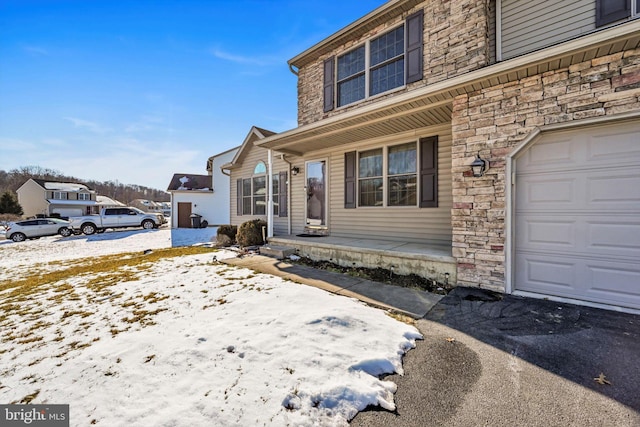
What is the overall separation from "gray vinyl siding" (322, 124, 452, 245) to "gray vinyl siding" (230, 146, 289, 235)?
125cm

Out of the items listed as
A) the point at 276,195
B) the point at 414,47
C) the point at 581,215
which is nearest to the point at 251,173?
the point at 276,195

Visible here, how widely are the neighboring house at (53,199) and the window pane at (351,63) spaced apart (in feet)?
114

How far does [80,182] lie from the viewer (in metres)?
45.8

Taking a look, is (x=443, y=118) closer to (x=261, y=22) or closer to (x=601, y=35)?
(x=601, y=35)

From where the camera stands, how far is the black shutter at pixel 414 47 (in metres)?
5.52

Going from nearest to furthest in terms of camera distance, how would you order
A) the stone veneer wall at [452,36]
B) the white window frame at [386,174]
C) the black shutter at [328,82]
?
the stone veneer wall at [452,36] → the white window frame at [386,174] → the black shutter at [328,82]

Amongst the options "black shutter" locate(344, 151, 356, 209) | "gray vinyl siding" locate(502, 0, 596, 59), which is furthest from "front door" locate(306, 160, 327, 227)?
"gray vinyl siding" locate(502, 0, 596, 59)

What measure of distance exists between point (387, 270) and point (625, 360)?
300cm

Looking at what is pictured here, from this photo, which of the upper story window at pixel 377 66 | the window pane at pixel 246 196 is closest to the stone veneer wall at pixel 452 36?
the upper story window at pixel 377 66

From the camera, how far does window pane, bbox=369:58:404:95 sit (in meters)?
5.97

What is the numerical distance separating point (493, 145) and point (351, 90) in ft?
14.1

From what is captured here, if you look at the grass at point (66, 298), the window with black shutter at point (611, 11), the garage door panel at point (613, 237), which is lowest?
the grass at point (66, 298)

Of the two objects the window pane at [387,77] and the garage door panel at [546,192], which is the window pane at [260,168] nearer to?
the window pane at [387,77]

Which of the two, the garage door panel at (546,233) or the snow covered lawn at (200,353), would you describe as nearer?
the snow covered lawn at (200,353)
